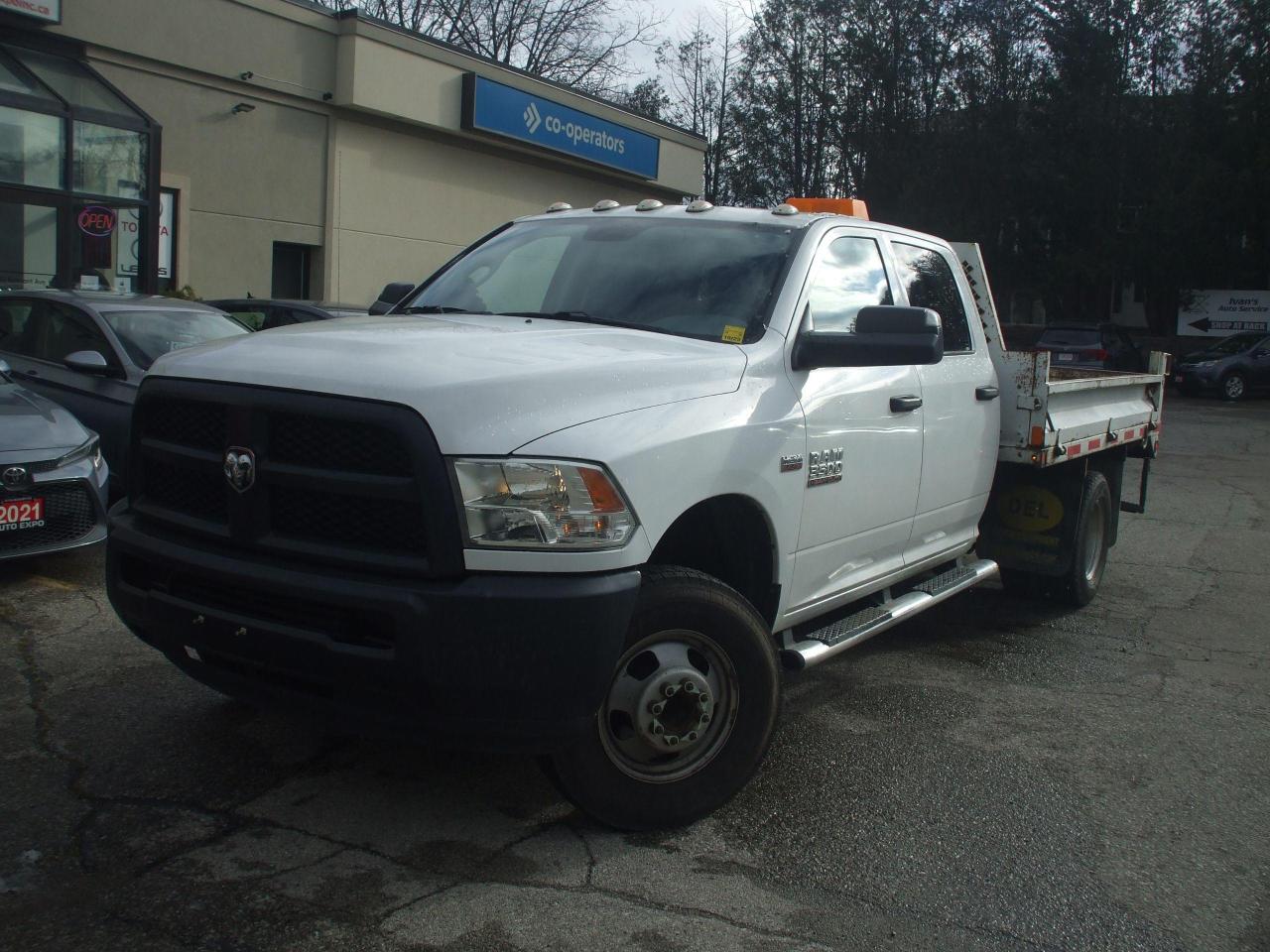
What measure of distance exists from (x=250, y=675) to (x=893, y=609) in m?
2.71

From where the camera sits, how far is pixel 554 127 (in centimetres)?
2419

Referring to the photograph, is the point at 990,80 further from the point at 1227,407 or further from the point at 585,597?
the point at 585,597

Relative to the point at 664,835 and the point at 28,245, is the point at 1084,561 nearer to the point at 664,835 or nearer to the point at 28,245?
the point at 664,835

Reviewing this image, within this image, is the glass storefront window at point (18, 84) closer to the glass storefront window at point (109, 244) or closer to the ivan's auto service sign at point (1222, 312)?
the glass storefront window at point (109, 244)

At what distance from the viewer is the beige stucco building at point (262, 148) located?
16.4 m

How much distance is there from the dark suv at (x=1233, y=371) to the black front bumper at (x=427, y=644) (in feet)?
92.2

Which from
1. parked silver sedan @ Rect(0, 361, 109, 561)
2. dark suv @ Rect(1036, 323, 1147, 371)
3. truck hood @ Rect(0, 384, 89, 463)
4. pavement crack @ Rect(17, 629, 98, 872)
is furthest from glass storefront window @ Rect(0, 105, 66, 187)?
dark suv @ Rect(1036, 323, 1147, 371)

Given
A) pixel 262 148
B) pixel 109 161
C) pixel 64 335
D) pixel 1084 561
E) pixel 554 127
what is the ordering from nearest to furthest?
1. pixel 1084 561
2. pixel 64 335
3. pixel 109 161
4. pixel 262 148
5. pixel 554 127

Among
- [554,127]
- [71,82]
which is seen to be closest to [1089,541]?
[71,82]

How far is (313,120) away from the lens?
20.1 metres

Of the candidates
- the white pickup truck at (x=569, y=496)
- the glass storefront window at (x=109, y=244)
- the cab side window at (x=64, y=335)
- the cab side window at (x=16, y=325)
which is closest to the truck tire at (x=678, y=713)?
the white pickup truck at (x=569, y=496)

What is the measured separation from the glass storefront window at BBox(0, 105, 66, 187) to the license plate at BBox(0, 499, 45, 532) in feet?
36.9

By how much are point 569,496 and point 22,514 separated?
433 centimetres

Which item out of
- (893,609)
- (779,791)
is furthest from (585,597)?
(893,609)
